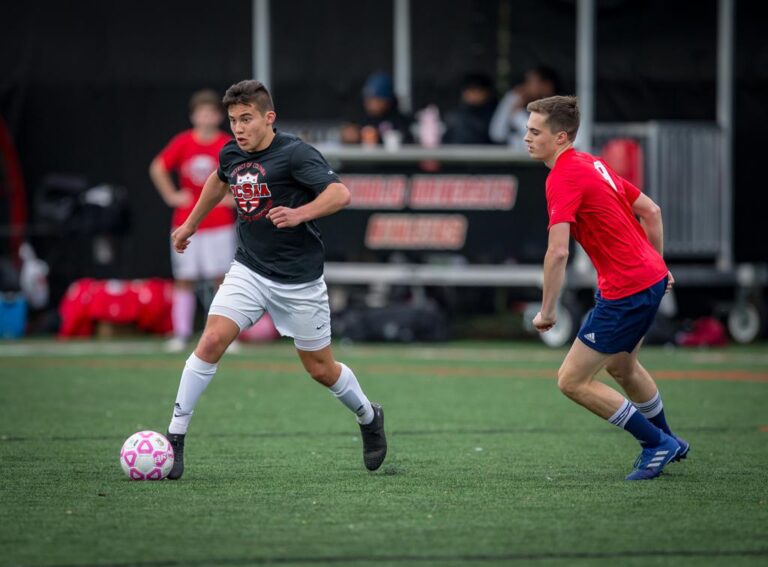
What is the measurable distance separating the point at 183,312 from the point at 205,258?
2.13ft

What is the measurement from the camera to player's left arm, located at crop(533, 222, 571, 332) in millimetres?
6438

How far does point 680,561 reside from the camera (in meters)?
5.08

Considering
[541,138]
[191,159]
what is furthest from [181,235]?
[191,159]

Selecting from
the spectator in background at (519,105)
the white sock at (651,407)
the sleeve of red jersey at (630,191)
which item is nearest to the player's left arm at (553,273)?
the sleeve of red jersey at (630,191)

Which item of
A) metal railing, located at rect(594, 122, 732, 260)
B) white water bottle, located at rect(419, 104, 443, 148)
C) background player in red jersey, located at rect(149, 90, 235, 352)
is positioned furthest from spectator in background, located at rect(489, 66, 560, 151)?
background player in red jersey, located at rect(149, 90, 235, 352)

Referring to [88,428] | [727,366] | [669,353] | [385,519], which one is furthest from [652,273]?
[669,353]

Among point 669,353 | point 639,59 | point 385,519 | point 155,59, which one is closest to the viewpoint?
point 385,519

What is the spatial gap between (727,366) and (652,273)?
21.1ft

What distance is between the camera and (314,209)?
22.3ft

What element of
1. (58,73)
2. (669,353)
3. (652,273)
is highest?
(58,73)

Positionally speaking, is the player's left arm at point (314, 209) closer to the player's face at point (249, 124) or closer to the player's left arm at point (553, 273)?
the player's face at point (249, 124)

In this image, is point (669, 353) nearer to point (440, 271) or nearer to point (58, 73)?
point (440, 271)

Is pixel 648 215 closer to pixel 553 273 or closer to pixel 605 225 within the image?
pixel 605 225

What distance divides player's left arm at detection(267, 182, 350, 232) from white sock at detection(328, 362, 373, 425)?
0.85 meters
